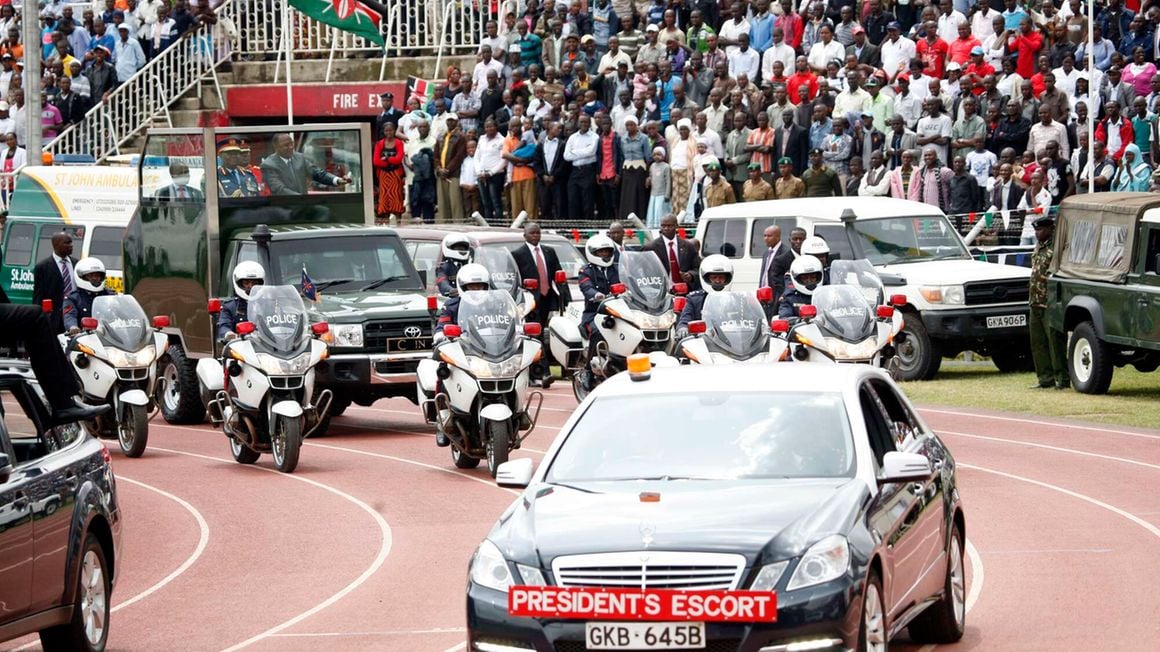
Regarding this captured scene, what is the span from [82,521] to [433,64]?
31.2m

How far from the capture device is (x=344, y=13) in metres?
36.0

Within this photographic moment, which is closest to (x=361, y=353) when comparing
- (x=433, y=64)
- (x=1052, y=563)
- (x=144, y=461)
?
(x=144, y=461)

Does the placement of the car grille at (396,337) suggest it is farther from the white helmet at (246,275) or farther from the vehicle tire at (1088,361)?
the vehicle tire at (1088,361)

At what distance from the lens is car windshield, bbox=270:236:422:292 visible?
2302 centimetres

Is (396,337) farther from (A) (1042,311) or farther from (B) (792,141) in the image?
(B) (792,141)

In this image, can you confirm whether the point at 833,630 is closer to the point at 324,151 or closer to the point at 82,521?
the point at 82,521

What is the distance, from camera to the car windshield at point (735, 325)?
19.3 m

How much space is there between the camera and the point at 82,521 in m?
10.1

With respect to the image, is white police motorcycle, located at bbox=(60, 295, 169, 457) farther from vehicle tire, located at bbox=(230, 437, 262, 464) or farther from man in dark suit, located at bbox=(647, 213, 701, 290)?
man in dark suit, located at bbox=(647, 213, 701, 290)

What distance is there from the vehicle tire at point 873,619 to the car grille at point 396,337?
13602 millimetres

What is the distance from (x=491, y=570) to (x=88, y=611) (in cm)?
259

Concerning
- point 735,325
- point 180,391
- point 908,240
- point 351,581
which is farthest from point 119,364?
point 908,240

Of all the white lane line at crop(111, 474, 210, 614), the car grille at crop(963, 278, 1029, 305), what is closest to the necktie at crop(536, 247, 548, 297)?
the car grille at crop(963, 278, 1029, 305)

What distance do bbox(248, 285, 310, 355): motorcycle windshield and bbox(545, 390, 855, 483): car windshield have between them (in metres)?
9.61
